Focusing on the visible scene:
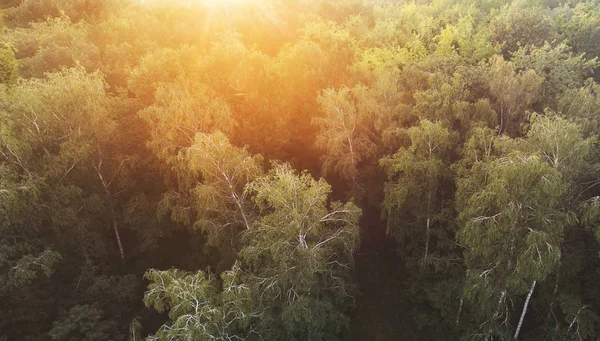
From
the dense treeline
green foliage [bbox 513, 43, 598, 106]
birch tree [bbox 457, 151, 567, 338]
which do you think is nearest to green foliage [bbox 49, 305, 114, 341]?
the dense treeline

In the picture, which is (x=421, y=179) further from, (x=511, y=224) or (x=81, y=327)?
(x=81, y=327)

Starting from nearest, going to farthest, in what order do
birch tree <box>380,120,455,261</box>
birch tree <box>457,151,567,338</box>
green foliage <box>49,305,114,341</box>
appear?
birch tree <box>457,151,567,338</box> → green foliage <box>49,305,114,341</box> → birch tree <box>380,120,455,261</box>

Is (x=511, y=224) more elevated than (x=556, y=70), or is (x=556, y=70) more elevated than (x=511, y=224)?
(x=556, y=70)

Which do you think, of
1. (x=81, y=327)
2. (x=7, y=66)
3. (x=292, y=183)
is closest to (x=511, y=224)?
(x=292, y=183)

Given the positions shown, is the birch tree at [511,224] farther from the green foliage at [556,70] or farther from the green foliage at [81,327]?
the green foliage at [81,327]

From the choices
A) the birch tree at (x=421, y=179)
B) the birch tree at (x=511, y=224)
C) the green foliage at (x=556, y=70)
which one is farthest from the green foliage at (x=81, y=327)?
the green foliage at (x=556, y=70)

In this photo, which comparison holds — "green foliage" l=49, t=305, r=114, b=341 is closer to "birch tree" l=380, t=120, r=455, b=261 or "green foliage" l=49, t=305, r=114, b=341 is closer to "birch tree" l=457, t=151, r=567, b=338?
"birch tree" l=380, t=120, r=455, b=261

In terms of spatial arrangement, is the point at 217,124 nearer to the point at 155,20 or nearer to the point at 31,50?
the point at 155,20

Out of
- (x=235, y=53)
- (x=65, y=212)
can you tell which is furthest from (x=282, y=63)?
(x=65, y=212)

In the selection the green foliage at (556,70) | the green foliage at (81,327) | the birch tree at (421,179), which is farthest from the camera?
the green foliage at (556,70)
